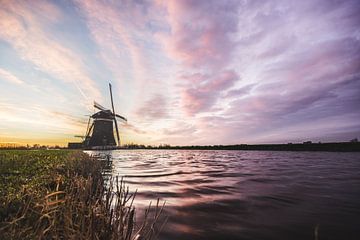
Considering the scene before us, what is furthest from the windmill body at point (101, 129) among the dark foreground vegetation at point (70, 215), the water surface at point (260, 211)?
the dark foreground vegetation at point (70, 215)

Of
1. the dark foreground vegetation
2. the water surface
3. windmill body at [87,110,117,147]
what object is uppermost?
windmill body at [87,110,117,147]

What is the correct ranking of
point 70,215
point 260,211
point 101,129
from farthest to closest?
point 101,129 → point 260,211 → point 70,215

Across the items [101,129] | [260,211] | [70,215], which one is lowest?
[260,211]

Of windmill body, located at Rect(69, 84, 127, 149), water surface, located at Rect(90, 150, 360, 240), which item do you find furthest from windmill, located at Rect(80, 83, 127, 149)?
water surface, located at Rect(90, 150, 360, 240)

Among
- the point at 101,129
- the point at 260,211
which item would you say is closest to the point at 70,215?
the point at 260,211

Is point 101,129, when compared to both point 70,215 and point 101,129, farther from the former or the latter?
point 70,215

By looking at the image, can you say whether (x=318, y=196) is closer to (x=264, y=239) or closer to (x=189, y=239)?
(x=264, y=239)

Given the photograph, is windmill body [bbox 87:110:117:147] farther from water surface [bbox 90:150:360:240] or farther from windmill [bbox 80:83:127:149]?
water surface [bbox 90:150:360:240]

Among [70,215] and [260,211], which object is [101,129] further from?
[70,215]

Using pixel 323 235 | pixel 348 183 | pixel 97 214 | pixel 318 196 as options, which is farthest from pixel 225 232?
pixel 348 183

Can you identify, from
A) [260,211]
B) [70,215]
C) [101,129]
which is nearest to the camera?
[70,215]

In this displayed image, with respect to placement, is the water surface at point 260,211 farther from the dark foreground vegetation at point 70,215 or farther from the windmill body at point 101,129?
the windmill body at point 101,129

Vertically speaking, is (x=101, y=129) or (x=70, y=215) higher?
(x=101, y=129)

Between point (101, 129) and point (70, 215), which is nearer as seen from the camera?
point (70, 215)
